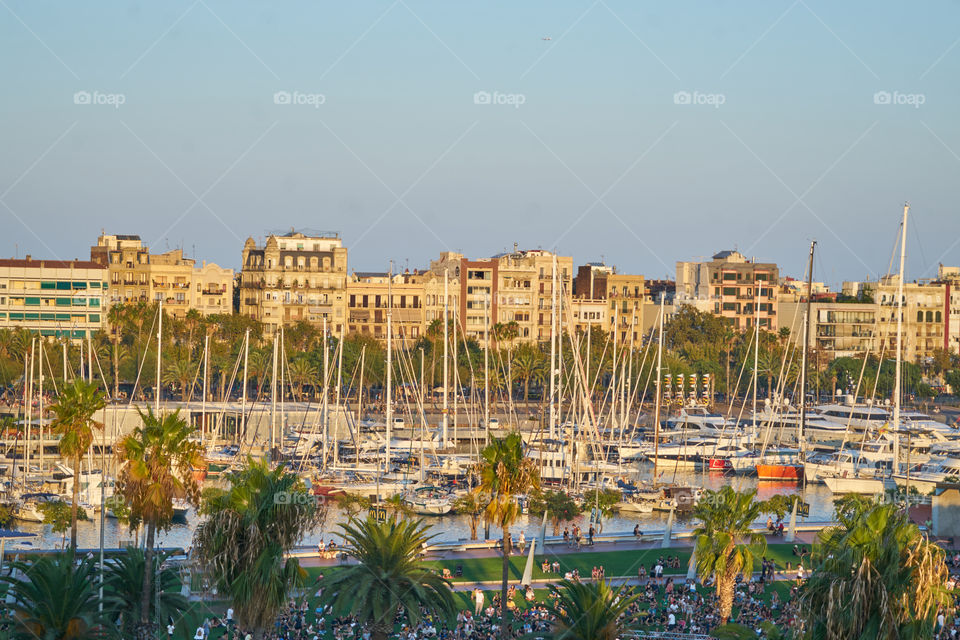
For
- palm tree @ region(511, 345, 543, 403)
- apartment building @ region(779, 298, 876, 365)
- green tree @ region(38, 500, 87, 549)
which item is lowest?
green tree @ region(38, 500, 87, 549)

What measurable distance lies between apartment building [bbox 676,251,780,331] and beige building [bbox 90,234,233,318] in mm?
45268

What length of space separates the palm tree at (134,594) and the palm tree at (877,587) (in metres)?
13.9

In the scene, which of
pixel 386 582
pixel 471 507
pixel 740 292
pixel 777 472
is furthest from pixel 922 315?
pixel 386 582

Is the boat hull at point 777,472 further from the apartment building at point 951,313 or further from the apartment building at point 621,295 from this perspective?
the apartment building at point 951,313

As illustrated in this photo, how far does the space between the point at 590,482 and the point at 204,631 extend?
29698 millimetres

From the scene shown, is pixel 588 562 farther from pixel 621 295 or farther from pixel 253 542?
pixel 621 295

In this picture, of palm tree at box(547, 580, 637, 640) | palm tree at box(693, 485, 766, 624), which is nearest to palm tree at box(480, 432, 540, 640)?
palm tree at box(693, 485, 766, 624)

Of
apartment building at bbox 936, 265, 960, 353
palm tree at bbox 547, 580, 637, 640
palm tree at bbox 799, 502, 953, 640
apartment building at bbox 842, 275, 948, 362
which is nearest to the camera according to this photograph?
palm tree at bbox 799, 502, 953, 640

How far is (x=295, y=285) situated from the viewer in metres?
A: 120

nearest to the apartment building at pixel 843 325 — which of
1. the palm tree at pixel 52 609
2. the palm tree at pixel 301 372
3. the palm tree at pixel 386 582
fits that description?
the palm tree at pixel 301 372

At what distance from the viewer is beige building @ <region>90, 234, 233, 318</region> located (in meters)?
119

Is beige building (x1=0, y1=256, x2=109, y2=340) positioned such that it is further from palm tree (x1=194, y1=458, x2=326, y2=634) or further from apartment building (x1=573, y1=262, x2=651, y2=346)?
palm tree (x1=194, y1=458, x2=326, y2=634)

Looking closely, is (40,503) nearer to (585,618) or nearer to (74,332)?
(585,618)

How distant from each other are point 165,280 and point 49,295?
1237 centimetres
